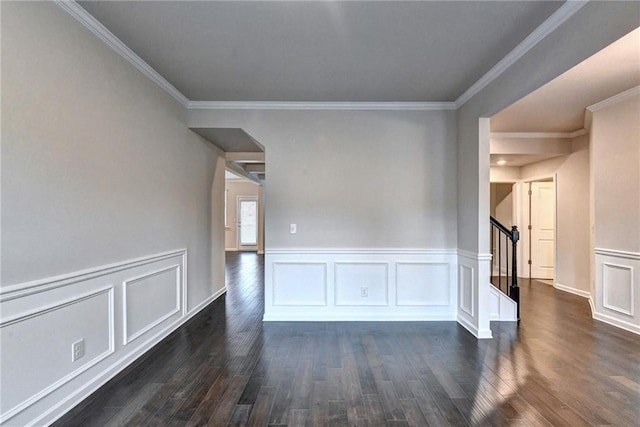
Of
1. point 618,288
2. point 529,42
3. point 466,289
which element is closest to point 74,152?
point 529,42

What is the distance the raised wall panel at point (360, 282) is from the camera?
373cm

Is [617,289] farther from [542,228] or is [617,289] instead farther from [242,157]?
[242,157]

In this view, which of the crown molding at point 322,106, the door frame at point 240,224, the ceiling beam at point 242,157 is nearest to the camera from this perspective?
the crown molding at point 322,106

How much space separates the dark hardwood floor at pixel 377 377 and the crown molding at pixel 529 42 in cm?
261

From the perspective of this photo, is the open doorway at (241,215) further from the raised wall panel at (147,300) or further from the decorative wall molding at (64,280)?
the decorative wall molding at (64,280)

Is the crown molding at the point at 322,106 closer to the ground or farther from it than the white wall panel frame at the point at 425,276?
farther from it

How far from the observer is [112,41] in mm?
2350

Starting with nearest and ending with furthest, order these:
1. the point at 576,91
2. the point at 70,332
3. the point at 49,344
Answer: the point at 49,344 → the point at 70,332 → the point at 576,91

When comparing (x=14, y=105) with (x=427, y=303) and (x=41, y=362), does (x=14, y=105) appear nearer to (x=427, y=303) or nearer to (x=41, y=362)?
(x=41, y=362)

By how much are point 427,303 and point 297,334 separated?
5.41ft

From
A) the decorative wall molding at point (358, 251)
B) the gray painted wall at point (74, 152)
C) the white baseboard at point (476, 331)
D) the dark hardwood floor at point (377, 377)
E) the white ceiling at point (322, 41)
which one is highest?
the white ceiling at point (322, 41)

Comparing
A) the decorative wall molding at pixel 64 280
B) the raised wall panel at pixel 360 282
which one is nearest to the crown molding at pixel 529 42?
the raised wall panel at pixel 360 282

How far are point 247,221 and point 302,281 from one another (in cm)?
831

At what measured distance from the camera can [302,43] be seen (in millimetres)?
2395
